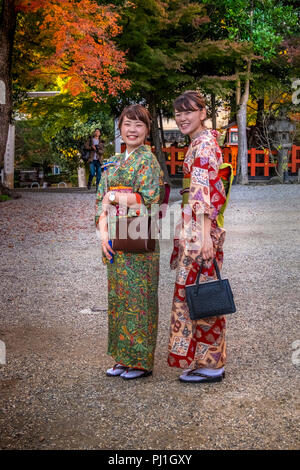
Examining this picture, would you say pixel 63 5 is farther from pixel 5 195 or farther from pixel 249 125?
pixel 249 125

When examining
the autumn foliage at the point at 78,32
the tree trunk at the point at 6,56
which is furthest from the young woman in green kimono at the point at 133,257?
the tree trunk at the point at 6,56

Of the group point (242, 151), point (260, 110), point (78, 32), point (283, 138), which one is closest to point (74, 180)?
point (260, 110)

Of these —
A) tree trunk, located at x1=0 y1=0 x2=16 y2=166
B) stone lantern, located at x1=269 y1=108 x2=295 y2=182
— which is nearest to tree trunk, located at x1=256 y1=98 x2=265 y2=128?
stone lantern, located at x1=269 y1=108 x2=295 y2=182

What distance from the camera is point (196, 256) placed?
304cm

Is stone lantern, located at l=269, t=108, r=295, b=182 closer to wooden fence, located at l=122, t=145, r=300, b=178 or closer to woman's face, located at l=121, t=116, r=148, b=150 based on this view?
wooden fence, located at l=122, t=145, r=300, b=178

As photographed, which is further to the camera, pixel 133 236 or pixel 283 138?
pixel 283 138

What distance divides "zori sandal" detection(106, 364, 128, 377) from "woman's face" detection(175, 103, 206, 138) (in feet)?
4.63

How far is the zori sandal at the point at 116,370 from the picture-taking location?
3227 millimetres

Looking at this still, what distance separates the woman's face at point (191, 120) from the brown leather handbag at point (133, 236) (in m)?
0.54

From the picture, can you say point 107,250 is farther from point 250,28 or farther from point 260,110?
point 260,110

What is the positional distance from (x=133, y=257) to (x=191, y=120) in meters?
0.83

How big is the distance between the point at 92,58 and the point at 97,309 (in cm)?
849

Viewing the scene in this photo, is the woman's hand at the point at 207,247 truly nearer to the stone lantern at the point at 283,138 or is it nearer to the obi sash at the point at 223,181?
the obi sash at the point at 223,181

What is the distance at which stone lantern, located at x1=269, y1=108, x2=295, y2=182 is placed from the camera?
19594 mm
